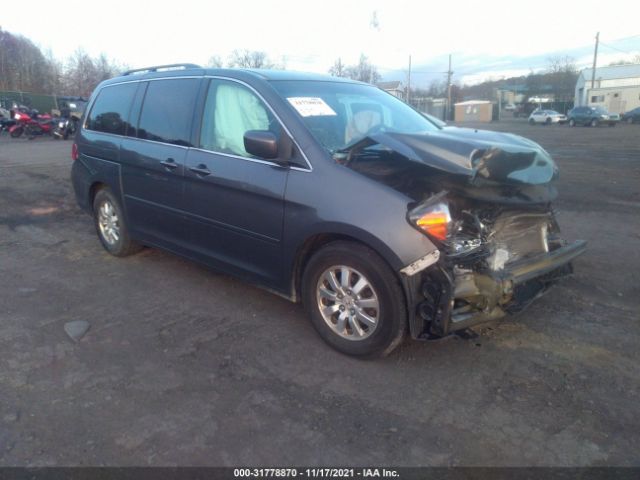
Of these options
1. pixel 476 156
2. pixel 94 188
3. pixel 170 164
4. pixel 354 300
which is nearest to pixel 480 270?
pixel 476 156

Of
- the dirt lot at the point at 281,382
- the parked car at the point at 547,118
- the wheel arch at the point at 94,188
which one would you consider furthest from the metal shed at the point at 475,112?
the wheel arch at the point at 94,188

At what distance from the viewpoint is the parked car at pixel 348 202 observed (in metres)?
2.99

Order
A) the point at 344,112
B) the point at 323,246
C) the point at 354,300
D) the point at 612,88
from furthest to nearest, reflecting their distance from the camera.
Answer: the point at 612,88
the point at 344,112
the point at 323,246
the point at 354,300

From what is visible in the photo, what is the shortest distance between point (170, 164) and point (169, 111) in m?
0.53

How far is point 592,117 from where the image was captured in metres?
35.0

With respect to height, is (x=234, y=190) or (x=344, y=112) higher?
(x=344, y=112)

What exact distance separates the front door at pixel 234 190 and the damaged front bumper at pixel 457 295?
3.54ft

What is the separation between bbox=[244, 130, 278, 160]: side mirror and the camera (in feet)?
11.0

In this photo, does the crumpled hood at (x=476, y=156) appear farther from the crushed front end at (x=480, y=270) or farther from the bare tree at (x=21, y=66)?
the bare tree at (x=21, y=66)

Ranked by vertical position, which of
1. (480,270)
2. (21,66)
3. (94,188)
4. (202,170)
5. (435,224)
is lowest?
(480,270)

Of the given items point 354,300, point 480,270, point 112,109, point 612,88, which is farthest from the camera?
point 612,88

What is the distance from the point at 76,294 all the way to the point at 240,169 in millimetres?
2089

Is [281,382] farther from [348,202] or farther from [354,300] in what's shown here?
[348,202]

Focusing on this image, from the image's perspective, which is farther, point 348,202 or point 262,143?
point 262,143
